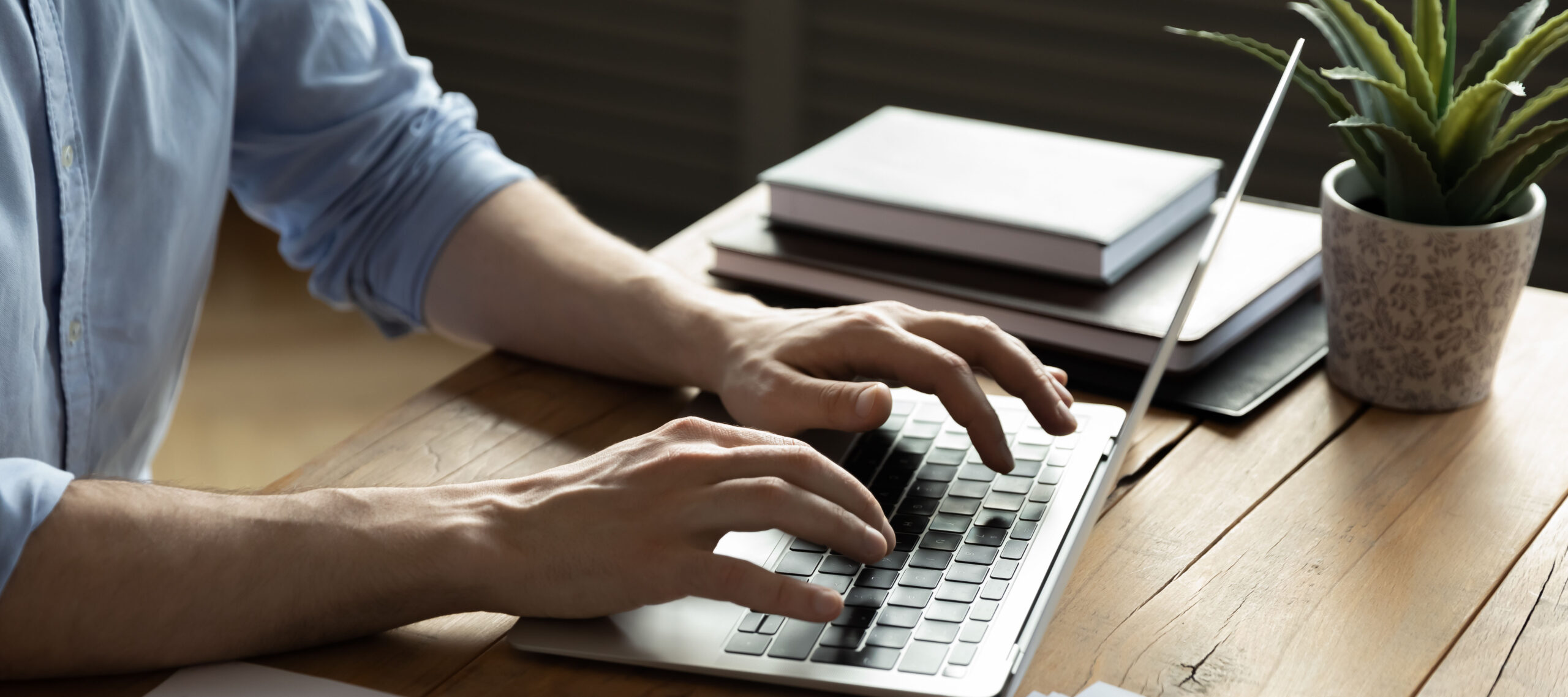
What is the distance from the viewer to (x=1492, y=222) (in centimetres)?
86

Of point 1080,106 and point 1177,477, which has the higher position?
point 1177,477

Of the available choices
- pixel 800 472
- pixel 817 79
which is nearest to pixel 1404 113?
pixel 800 472

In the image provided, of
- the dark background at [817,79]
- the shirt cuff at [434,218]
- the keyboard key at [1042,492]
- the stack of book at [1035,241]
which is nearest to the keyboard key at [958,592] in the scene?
the keyboard key at [1042,492]

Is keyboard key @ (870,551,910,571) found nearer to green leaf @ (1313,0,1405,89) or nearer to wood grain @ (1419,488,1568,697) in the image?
wood grain @ (1419,488,1568,697)

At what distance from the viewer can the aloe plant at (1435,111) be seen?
0.82 m

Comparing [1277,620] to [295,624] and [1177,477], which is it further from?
[295,624]

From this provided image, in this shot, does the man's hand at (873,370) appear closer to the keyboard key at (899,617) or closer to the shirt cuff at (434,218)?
the keyboard key at (899,617)

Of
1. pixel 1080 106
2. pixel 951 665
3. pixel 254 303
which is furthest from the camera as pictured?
pixel 254 303

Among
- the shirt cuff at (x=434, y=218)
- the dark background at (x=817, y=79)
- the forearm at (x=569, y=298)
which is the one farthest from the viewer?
the dark background at (x=817, y=79)

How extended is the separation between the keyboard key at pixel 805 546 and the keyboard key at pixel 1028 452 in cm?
15

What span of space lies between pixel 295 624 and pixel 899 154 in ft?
2.07

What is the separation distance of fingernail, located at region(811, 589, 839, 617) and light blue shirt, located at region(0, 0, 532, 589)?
0.35 meters

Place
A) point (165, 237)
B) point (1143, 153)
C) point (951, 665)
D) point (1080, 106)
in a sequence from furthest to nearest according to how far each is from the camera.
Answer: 1. point (1080, 106)
2. point (1143, 153)
3. point (165, 237)
4. point (951, 665)

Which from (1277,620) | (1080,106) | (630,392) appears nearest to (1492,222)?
(1277,620)
